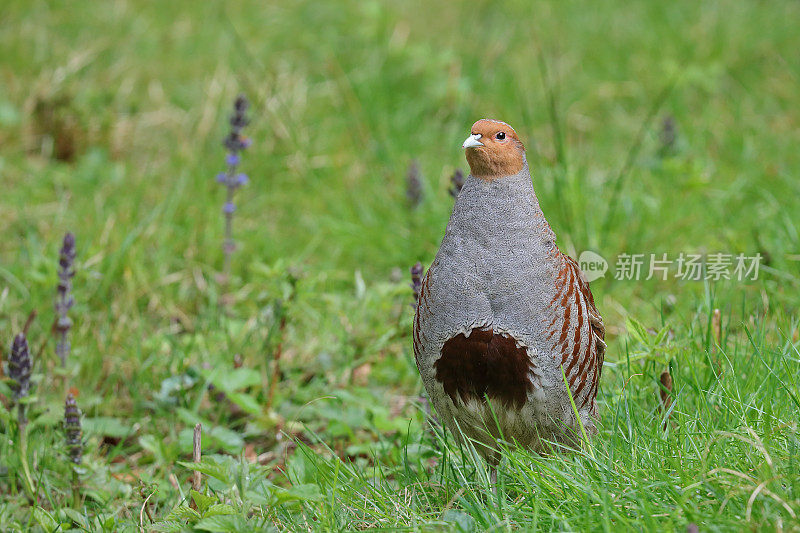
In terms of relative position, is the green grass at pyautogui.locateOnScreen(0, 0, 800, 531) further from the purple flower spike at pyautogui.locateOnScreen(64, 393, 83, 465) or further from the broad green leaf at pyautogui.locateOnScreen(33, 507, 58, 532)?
the purple flower spike at pyautogui.locateOnScreen(64, 393, 83, 465)

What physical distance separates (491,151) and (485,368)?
0.60 meters

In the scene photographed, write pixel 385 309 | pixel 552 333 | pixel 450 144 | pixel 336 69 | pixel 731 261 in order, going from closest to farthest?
1. pixel 552 333
2. pixel 385 309
3. pixel 731 261
4. pixel 450 144
5. pixel 336 69

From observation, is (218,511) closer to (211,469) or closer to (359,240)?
(211,469)

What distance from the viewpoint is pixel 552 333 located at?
244 centimetres

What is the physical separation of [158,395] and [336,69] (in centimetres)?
318

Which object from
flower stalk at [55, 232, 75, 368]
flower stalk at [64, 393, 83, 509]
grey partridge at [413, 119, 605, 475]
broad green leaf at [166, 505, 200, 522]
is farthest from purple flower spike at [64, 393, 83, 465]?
grey partridge at [413, 119, 605, 475]

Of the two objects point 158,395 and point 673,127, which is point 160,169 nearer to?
point 158,395

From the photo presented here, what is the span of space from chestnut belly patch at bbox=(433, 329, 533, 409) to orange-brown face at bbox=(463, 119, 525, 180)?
434 millimetres

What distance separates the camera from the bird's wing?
2.45 meters

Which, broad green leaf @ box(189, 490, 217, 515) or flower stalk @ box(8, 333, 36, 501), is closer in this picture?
broad green leaf @ box(189, 490, 217, 515)

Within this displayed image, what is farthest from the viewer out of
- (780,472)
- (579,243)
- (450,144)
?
(450,144)

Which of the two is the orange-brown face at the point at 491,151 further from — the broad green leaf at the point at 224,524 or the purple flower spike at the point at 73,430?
the purple flower spike at the point at 73,430

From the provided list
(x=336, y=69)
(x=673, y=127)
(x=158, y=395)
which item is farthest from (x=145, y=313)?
(x=673, y=127)
